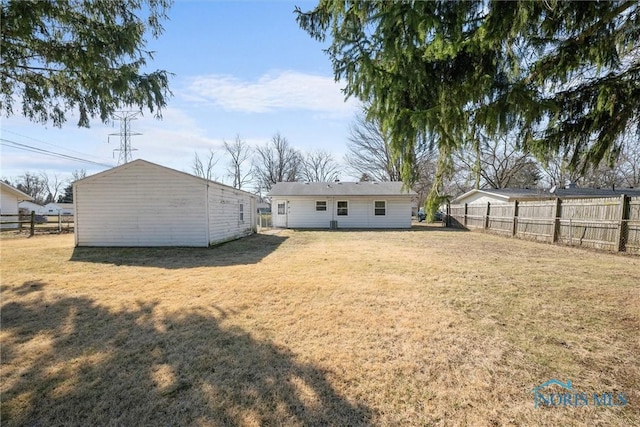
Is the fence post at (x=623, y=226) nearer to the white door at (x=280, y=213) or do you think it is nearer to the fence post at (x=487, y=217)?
the fence post at (x=487, y=217)

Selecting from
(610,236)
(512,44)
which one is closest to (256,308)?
(512,44)

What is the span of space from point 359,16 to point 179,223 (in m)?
9.95

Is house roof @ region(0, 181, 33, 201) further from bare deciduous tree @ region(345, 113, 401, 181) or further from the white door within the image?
bare deciduous tree @ region(345, 113, 401, 181)

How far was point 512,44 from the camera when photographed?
10.8 feet

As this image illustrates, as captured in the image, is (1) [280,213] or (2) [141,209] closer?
(2) [141,209]

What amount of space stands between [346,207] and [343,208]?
22cm

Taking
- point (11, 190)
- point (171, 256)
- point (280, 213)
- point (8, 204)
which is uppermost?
point (11, 190)

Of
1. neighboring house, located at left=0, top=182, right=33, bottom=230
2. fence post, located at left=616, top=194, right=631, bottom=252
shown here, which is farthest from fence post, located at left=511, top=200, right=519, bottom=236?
neighboring house, located at left=0, top=182, right=33, bottom=230

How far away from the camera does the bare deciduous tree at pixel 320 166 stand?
44.0 metres

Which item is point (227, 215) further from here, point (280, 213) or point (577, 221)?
point (577, 221)

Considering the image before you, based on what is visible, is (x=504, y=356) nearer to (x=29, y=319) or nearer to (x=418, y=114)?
(x=418, y=114)

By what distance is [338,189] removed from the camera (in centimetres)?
2139

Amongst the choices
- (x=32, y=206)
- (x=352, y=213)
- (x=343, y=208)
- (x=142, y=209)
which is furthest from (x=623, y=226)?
(x=32, y=206)

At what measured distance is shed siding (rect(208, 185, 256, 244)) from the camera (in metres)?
11.7
